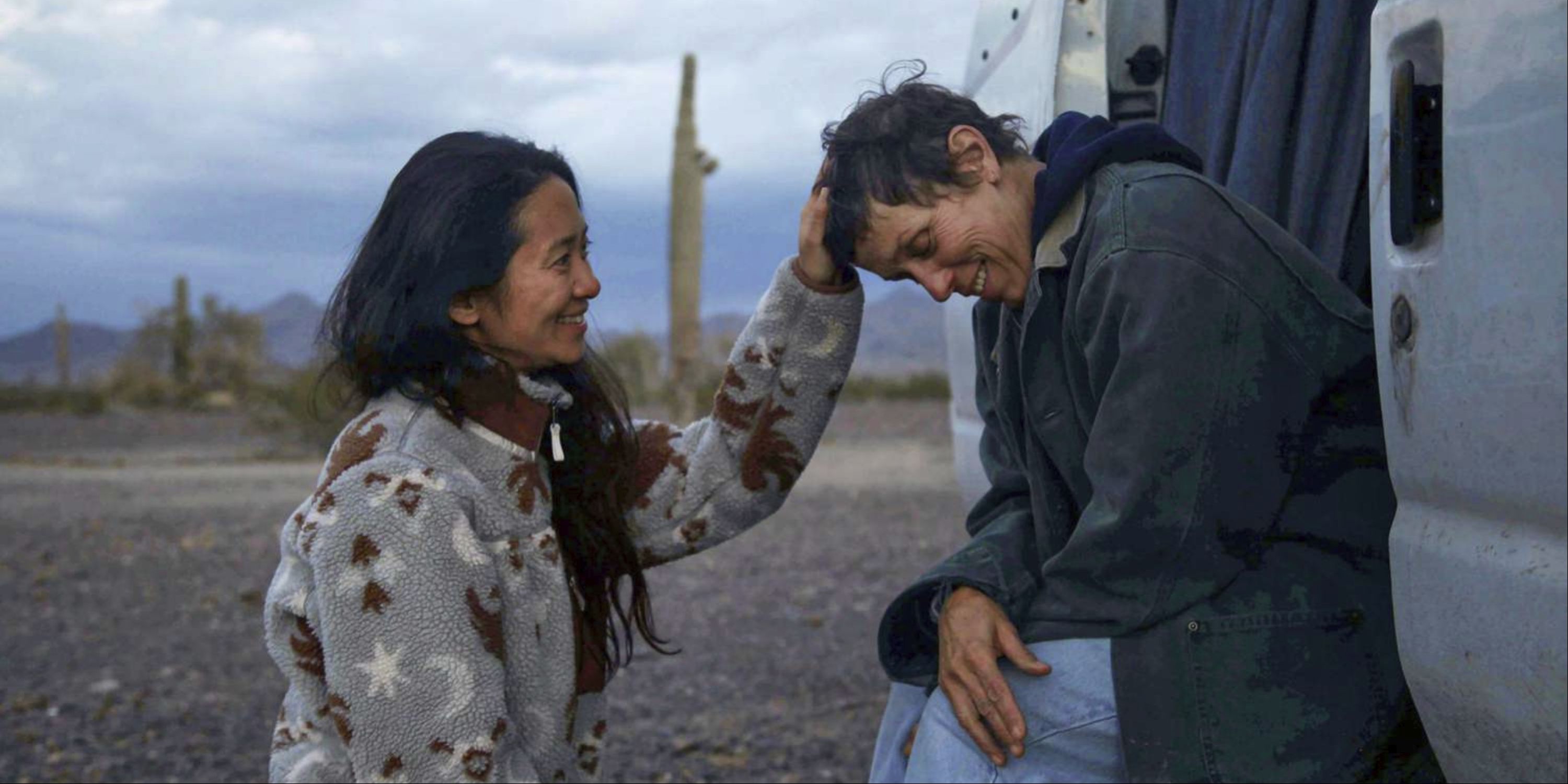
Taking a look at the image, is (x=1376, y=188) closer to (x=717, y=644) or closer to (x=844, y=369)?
(x=844, y=369)

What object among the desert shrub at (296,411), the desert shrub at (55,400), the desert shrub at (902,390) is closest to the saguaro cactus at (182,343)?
the desert shrub at (55,400)

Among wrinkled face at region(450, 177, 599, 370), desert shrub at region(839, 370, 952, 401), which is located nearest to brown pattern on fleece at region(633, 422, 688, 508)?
wrinkled face at region(450, 177, 599, 370)

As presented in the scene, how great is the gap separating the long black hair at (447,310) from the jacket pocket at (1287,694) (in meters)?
0.96

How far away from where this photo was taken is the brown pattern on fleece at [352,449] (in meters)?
2.17

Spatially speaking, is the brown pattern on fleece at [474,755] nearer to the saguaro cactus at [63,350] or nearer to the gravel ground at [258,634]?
the gravel ground at [258,634]

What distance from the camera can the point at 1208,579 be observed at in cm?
194

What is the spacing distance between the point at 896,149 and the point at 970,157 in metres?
0.11

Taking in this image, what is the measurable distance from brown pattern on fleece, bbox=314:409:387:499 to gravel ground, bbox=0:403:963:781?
5.85 ft

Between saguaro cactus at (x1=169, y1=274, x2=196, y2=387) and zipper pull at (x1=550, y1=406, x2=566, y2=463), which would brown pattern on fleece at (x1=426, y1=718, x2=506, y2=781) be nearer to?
zipper pull at (x1=550, y1=406, x2=566, y2=463)

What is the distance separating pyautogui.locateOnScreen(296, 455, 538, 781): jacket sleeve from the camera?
6.84 feet

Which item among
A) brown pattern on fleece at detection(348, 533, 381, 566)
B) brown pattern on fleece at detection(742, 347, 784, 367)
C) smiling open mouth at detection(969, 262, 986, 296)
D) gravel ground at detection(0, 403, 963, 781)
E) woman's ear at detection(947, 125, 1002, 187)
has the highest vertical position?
woman's ear at detection(947, 125, 1002, 187)

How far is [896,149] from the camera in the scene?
2.23 metres

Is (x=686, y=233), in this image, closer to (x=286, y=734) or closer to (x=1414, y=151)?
(x=286, y=734)

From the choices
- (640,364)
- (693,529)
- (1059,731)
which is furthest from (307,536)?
(640,364)
